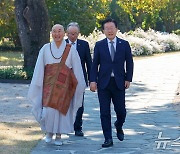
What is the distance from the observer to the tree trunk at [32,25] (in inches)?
666

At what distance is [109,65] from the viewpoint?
756 centimetres

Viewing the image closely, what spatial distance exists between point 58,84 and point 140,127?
7.39ft

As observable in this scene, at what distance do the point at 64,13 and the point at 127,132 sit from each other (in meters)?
21.4

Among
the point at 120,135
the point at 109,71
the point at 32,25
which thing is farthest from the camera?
the point at 32,25

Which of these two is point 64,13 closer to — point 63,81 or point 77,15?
point 77,15

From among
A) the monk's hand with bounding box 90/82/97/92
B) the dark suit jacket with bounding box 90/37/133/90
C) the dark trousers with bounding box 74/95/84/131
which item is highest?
the dark suit jacket with bounding box 90/37/133/90

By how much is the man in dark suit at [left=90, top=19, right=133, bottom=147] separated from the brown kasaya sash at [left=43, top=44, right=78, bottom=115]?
381mm

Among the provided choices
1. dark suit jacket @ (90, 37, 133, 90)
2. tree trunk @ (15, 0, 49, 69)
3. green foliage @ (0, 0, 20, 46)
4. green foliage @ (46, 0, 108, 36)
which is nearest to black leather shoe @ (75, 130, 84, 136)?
dark suit jacket @ (90, 37, 133, 90)

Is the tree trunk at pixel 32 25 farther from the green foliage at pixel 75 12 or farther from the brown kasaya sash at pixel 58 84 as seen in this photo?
the green foliage at pixel 75 12

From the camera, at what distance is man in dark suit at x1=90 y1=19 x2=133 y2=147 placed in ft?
24.8

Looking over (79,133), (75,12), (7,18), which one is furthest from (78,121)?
(7,18)

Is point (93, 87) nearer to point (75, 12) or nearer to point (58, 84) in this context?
point (58, 84)

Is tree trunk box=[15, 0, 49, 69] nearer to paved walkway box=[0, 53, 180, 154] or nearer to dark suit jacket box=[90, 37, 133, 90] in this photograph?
paved walkway box=[0, 53, 180, 154]

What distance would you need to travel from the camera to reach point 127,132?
8.80 meters
